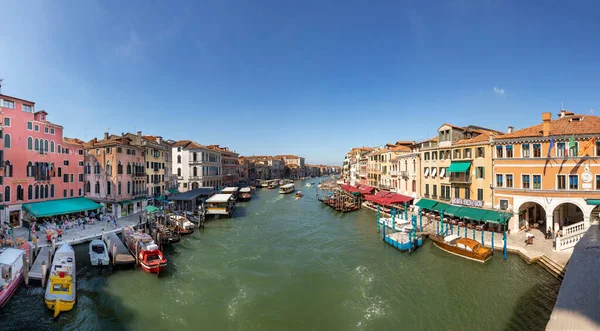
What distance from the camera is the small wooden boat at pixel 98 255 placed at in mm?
19062

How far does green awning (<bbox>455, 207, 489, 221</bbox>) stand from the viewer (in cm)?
A: 2488

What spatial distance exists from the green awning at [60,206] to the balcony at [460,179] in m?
37.5

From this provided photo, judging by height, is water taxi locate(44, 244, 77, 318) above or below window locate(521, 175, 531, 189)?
below

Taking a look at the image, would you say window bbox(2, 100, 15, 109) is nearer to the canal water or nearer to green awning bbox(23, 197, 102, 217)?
green awning bbox(23, 197, 102, 217)

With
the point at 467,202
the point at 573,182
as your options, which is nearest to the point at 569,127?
the point at 573,182

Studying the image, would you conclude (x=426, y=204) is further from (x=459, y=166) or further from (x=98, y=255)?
(x=98, y=255)

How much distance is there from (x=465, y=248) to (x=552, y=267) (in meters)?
4.79

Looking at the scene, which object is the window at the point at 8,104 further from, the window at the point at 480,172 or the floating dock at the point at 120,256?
the window at the point at 480,172

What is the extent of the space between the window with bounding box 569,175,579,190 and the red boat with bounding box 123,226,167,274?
30580 millimetres

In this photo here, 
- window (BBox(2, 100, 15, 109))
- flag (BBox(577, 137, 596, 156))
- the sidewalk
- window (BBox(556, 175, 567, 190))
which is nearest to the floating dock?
the sidewalk

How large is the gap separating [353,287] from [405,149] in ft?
103

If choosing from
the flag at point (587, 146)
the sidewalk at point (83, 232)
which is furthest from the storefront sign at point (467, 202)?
the sidewalk at point (83, 232)

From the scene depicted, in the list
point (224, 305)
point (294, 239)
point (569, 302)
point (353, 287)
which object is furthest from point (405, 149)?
point (569, 302)

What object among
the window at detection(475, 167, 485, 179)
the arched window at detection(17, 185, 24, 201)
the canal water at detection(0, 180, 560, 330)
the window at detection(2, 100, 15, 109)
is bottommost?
the canal water at detection(0, 180, 560, 330)
